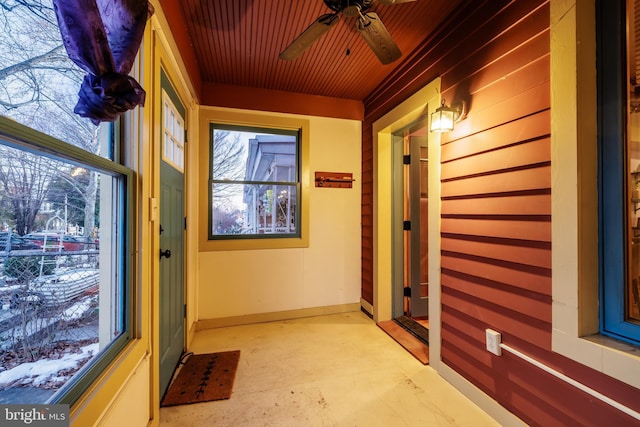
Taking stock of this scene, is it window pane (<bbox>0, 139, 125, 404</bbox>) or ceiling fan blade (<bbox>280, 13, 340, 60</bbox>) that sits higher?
ceiling fan blade (<bbox>280, 13, 340, 60</bbox>)

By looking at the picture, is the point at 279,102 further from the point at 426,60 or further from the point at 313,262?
the point at 313,262

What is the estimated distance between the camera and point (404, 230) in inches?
114

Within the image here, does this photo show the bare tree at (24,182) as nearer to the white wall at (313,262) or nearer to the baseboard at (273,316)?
the white wall at (313,262)

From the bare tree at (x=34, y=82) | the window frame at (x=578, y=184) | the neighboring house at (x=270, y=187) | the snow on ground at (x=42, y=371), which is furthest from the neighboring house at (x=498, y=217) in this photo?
the neighboring house at (x=270, y=187)

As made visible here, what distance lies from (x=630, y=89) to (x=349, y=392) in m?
2.19

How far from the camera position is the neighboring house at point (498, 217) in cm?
113

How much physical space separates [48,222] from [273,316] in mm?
2398

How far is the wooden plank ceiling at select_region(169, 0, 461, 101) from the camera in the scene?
1788 mm

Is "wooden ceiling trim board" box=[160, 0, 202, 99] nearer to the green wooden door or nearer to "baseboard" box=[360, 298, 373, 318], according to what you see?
the green wooden door

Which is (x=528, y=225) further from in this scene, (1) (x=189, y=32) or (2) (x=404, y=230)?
(1) (x=189, y=32)

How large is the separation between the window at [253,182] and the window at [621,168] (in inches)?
95.6

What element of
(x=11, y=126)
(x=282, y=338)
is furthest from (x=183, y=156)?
(x=282, y=338)

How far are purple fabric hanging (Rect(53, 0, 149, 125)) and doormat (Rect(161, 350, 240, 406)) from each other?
174 centimetres

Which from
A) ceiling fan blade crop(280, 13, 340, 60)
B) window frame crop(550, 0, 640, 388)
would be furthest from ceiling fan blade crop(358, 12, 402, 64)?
window frame crop(550, 0, 640, 388)
